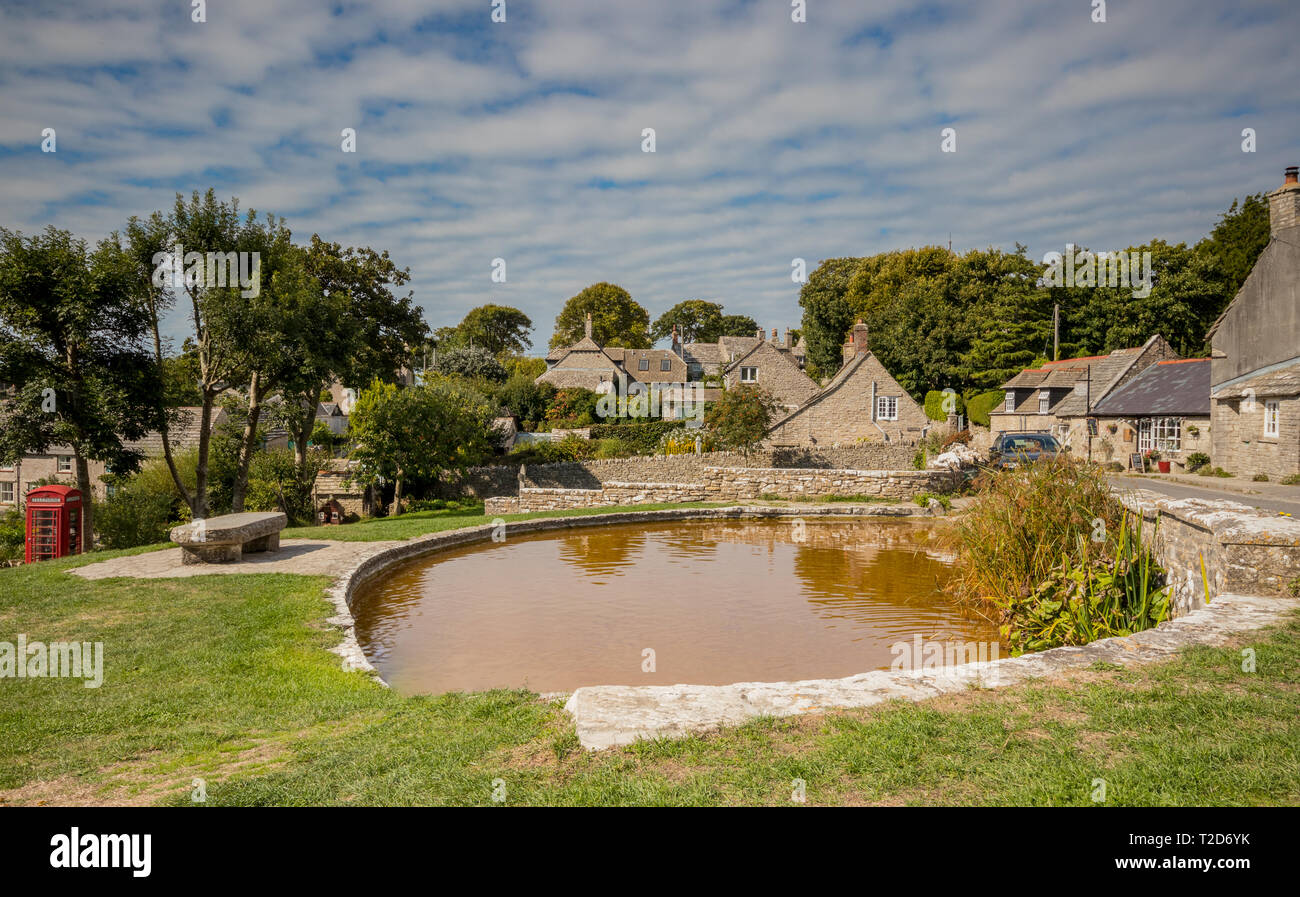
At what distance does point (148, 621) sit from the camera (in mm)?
8781

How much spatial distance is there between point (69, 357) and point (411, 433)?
36.3 feet

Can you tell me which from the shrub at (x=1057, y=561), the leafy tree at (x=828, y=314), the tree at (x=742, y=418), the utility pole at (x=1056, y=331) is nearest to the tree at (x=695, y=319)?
the leafy tree at (x=828, y=314)

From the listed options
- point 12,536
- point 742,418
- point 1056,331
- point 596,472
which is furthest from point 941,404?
point 12,536

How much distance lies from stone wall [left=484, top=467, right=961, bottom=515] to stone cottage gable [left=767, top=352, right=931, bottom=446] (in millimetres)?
14922

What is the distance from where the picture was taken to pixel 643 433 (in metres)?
40.1

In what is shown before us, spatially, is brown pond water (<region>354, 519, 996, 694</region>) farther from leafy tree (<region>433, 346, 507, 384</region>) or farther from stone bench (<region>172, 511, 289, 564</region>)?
leafy tree (<region>433, 346, 507, 384</region>)

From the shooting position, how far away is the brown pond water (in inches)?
313

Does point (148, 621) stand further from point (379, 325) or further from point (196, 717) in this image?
point (379, 325)

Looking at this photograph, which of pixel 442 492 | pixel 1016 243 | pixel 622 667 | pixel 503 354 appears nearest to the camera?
pixel 622 667

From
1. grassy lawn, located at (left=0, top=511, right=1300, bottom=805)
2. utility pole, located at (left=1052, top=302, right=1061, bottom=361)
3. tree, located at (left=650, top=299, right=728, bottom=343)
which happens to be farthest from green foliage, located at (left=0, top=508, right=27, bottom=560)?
tree, located at (left=650, top=299, right=728, bottom=343)

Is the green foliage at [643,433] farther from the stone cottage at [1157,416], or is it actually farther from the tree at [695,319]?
the tree at [695,319]

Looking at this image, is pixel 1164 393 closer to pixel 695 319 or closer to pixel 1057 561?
pixel 1057 561

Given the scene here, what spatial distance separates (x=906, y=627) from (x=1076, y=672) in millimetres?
3968
